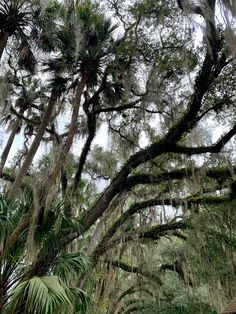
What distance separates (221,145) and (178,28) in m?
2.27

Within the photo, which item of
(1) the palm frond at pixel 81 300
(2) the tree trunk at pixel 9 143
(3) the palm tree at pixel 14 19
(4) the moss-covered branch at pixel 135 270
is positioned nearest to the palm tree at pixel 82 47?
(3) the palm tree at pixel 14 19

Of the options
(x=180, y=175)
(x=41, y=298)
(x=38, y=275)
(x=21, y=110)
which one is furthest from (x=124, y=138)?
(x=41, y=298)

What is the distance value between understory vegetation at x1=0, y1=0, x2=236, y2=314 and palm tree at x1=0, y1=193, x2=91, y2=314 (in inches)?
0.7

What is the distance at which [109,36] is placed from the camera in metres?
7.53

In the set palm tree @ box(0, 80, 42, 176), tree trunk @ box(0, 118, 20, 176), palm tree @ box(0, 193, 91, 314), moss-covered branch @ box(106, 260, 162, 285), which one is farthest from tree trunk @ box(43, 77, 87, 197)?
moss-covered branch @ box(106, 260, 162, 285)

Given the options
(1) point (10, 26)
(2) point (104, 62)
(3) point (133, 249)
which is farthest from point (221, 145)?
(1) point (10, 26)

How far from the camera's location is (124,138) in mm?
8938

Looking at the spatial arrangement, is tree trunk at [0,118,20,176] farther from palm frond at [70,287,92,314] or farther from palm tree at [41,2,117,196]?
palm frond at [70,287,92,314]

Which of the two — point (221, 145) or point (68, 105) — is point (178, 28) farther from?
point (68, 105)

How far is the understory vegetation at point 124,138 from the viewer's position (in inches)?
220

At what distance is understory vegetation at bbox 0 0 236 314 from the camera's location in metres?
5.59

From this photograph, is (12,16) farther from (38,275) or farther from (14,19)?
(38,275)

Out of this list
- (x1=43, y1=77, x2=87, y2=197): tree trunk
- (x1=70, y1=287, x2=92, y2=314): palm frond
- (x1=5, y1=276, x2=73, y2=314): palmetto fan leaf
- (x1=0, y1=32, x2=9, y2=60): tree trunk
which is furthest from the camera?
(x1=0, y1=32, x2=9, y2=60): tree trunk

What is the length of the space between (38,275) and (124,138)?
4297mm
